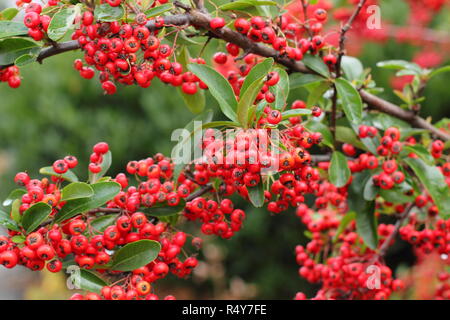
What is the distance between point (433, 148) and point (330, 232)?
68 cm

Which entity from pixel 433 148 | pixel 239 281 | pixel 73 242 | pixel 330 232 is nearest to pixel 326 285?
pixel 330 232

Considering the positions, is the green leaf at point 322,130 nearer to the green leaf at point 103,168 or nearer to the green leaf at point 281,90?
the green leaf at point 281,90

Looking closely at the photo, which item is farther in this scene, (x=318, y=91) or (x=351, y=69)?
(x=351, y=69)

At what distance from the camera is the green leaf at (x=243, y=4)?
5.35 feet

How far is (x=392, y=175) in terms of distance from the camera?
6.37ft

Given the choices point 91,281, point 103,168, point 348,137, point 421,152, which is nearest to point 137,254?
point 91,281

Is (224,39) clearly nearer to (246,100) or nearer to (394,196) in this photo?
(246,100)

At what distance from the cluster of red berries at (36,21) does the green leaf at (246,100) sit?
0.64 metres

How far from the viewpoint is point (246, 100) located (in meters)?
1.49

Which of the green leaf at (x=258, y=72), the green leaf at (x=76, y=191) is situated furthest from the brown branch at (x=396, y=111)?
the green leaf at (x=76, y=191)

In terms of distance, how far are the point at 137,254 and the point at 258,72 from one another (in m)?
0.67
